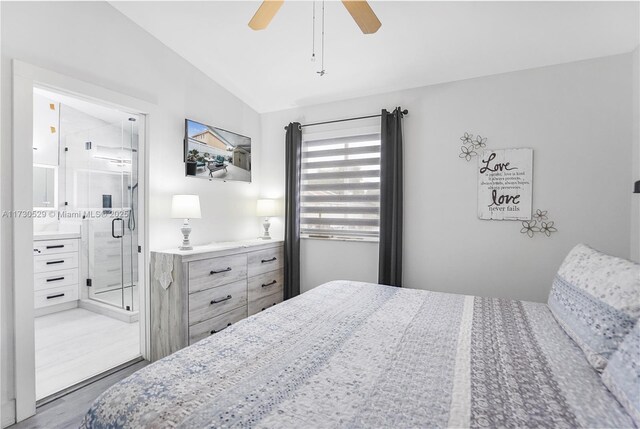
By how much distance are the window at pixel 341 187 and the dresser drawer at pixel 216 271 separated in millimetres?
950

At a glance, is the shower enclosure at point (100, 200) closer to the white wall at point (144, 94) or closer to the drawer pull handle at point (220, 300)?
the white wall at point (144, 94)

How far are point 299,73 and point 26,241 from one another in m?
2.60

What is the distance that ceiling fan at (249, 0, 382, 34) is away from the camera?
1.68m

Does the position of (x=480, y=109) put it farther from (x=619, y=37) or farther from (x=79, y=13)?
(x=79, y=13)

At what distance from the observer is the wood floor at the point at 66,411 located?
6.23 ft

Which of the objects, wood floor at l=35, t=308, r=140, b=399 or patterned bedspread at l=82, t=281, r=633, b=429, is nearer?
patterned bedspread at l=82, t=281, r=633, b=429

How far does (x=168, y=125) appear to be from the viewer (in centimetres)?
292

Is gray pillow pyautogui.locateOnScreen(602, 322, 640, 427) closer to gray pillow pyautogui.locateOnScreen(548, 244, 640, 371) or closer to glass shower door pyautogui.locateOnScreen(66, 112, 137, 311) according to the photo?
gray pillow pyautogui.locateOnScreen(548, 244, 640, 371)

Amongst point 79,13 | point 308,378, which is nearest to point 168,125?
point 79,13

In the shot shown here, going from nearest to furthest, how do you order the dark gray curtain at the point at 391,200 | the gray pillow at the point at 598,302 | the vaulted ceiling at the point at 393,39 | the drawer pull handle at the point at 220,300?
the gray pillow at the point at 598,302
the vaulted ceiling at the point at 393,39
the drawer pull handle at the point at 220,300
the dark gray curtain at the point at 391,200

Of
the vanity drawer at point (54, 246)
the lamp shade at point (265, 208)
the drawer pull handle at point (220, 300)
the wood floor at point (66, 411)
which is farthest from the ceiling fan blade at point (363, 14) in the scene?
the vanity drawer at point (54, 246)

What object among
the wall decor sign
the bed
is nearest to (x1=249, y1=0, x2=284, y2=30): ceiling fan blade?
the bed

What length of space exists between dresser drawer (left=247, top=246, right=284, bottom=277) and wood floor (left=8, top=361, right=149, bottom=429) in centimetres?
145

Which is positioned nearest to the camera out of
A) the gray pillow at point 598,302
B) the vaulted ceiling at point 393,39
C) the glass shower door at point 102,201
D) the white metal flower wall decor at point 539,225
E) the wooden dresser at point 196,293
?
the gray pillow at point 598,302
